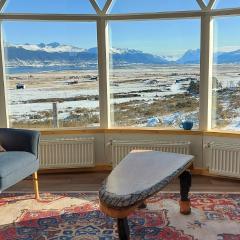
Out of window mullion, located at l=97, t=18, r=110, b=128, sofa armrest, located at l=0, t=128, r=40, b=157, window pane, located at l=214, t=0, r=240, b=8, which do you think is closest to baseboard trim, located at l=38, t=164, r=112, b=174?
window mullion, located at l=97, t=18, r=110, b=128

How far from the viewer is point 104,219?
3.38m

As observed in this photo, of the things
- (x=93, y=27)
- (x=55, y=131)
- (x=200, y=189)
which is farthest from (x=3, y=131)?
(x=200, y=189)

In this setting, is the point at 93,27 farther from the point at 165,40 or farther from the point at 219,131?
the point at 219,131

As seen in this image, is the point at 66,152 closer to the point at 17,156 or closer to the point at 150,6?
the point at 17,156

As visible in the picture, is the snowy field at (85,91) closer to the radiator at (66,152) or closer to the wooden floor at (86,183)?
the radiator at (66,152)

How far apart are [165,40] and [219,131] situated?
151cm

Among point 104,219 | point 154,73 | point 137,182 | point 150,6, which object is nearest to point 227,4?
point 150,6

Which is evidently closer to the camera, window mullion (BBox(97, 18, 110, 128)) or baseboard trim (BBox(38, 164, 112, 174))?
window mullion (BBox(97, 18, 110, 128))

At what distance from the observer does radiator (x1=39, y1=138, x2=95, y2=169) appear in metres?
4.80

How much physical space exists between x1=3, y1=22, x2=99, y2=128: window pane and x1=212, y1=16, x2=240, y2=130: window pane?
5.65 ft

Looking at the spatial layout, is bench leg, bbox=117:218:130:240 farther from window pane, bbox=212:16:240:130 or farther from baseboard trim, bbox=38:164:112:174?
window pane, bbox=212:16:240:130

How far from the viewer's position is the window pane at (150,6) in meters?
4.58

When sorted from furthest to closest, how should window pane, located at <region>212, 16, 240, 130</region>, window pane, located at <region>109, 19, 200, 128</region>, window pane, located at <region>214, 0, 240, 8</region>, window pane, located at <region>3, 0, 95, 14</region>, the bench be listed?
window pane, located at <region>109, 19, 200, 128</region>, window pane, located at <region>3, 0, 95, 14</region>, window pane, located at <region>212, 16, 240, 130</region>, window pane, located at <region>214, 0, 240, 8</region>, the bench

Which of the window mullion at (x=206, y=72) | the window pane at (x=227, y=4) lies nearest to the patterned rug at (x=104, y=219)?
the window mullion at (x=206, y=72)
